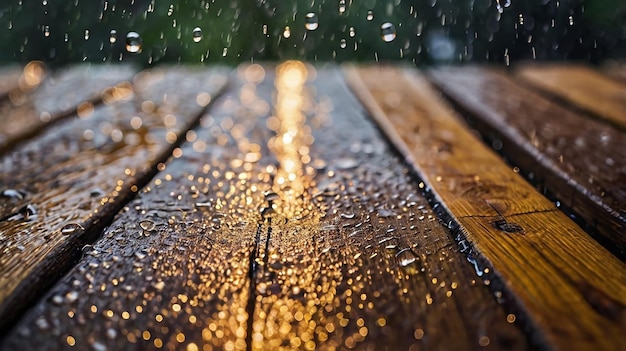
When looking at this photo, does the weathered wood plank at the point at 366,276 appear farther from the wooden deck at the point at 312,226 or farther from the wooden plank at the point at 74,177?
the wooden plank at the point at 74,177

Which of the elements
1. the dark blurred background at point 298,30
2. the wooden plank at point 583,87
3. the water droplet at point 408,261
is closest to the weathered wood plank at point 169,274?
the water droplet at point 408,261

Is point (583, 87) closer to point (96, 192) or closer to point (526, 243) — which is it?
A: point (526, 243)

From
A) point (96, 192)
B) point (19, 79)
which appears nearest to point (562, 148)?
point (96, 192)

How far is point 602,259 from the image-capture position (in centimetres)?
61

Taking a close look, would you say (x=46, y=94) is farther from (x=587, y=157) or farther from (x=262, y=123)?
(x=587, y=157)

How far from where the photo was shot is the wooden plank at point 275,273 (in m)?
0.49

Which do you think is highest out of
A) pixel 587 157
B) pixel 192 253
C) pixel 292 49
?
pixel 192 253

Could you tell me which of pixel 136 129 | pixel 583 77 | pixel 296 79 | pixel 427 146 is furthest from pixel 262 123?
pixel 583 77

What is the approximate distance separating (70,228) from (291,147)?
487 mm

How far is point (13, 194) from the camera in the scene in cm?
85

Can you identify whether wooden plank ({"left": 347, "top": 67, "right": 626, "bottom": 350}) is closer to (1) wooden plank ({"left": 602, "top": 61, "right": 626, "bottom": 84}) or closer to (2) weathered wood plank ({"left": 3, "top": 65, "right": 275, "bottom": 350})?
(2) weathered wood plank ({"left": 3, "top": 65, "right": 275, "bottom": 350})

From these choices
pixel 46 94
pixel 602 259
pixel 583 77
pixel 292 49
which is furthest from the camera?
pixel 292 49

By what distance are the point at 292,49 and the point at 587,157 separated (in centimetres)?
405

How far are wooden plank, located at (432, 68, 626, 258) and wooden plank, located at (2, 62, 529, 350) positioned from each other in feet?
0.75
